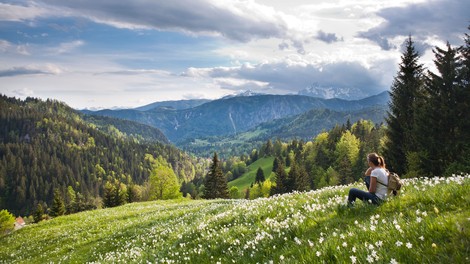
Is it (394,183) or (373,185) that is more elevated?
(394,183)

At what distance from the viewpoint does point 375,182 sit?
948 centimetres

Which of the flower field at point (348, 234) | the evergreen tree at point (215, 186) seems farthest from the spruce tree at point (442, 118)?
the evergreen tree at point (215, 186)

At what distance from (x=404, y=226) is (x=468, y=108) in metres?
34.5

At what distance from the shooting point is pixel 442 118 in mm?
34531

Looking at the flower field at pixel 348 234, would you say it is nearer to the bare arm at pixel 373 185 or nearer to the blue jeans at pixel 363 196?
the blue jeans at pixel 363 196

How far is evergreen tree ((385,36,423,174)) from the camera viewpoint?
43719 mm

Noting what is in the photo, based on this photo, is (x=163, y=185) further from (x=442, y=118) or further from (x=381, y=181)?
(x=381, y=181)

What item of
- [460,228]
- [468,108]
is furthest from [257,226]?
[468,108]

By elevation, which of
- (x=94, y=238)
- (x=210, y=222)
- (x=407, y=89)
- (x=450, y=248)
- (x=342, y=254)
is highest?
(x=407, y=89)

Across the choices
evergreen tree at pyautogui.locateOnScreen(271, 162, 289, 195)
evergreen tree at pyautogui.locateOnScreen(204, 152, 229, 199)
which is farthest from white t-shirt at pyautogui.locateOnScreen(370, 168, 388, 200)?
evergreen tree at pyautogui.locateOnScreen(271, 162, 289, 195)

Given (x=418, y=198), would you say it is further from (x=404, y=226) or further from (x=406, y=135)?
(x=406, y=135)

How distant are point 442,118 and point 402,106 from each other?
390 inches

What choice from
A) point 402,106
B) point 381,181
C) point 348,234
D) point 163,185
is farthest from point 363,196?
point 163,185

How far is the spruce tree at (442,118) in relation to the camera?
3366 centimetres
